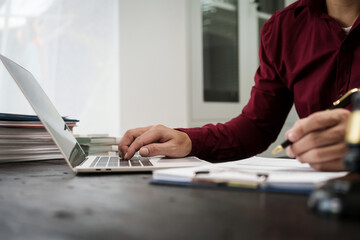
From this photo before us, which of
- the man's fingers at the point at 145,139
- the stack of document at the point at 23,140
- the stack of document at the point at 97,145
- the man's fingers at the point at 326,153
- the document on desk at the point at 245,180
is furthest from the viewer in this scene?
the stack of document at the point at 97,145

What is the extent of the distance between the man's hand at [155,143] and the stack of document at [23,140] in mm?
257

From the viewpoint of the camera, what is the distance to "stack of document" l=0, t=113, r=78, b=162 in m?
1.01

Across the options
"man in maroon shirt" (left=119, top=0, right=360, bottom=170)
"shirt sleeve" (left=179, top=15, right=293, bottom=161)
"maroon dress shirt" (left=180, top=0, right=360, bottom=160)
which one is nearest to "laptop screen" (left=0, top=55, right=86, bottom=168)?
"man in maroon shirt" (left=119, top=0, right=360, bottom=170)

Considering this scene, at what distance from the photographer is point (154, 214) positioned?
40 centimetres

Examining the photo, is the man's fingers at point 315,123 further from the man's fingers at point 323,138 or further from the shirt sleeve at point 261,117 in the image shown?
the shirt sleeve at point 261,117

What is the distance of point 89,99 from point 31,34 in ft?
1.48

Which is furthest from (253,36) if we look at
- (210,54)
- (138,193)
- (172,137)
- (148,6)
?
(138,193)

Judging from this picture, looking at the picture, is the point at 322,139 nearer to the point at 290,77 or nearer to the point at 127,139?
the point at 127,139

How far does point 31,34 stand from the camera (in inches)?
74.4

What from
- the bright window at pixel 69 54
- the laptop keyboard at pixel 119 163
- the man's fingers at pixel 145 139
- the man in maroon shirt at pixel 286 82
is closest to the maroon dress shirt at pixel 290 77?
Result: the man in maroon shirt at pixel 286 82

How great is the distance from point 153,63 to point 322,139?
184 cm

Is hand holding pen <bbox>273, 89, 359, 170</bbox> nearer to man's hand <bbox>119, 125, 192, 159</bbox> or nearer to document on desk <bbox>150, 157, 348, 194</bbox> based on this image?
document on desk <bbox>150, 157, 348, 194</bbox>

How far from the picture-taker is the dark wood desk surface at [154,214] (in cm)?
33

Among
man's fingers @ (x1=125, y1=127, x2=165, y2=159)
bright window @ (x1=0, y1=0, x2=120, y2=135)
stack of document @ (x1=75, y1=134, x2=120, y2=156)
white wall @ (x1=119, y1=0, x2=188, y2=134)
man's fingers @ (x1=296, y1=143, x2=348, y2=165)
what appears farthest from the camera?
white wall @ (x1=119, y1=0, x2=188, y2=134)
